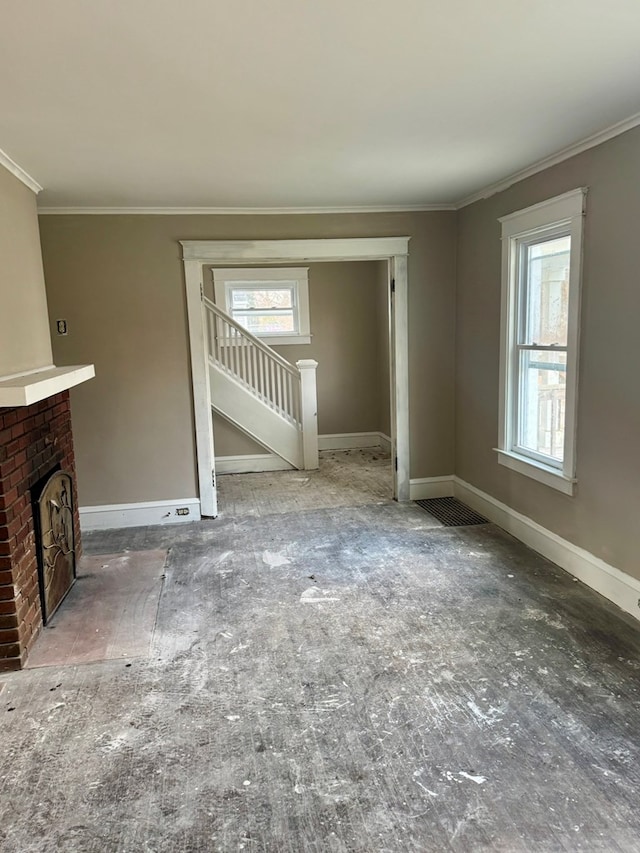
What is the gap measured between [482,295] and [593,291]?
1.35m

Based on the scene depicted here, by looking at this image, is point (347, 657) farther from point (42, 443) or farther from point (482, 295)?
point (482, 295)

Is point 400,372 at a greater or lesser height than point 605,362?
lesser

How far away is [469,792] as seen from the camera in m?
1.89

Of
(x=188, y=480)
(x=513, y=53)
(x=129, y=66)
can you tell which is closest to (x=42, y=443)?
(x=188, y=480)

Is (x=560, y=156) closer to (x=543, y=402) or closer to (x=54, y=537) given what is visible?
(x=543, y=402)

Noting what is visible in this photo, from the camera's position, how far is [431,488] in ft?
17.0

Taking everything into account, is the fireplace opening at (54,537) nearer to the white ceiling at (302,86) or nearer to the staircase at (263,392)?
the white ceiling at (302,86)

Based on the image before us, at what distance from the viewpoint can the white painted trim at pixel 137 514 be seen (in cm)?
464

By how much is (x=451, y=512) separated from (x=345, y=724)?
8.98 ft

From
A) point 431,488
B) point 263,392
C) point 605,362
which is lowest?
point 431,488

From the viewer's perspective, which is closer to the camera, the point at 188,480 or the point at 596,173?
the point at 596,173

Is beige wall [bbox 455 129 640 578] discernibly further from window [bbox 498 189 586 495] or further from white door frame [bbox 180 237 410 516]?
white door frame [bbox 180 237 410 516]

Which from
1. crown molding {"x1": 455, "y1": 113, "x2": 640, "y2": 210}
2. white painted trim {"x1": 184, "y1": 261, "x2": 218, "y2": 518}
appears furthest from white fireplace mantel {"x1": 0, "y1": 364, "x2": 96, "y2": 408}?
crown molding {"x1": 455, "y1": 113, "x2": 640, "y2": 210}

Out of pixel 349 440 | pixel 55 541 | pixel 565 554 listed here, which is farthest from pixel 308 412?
pixel 55 541
